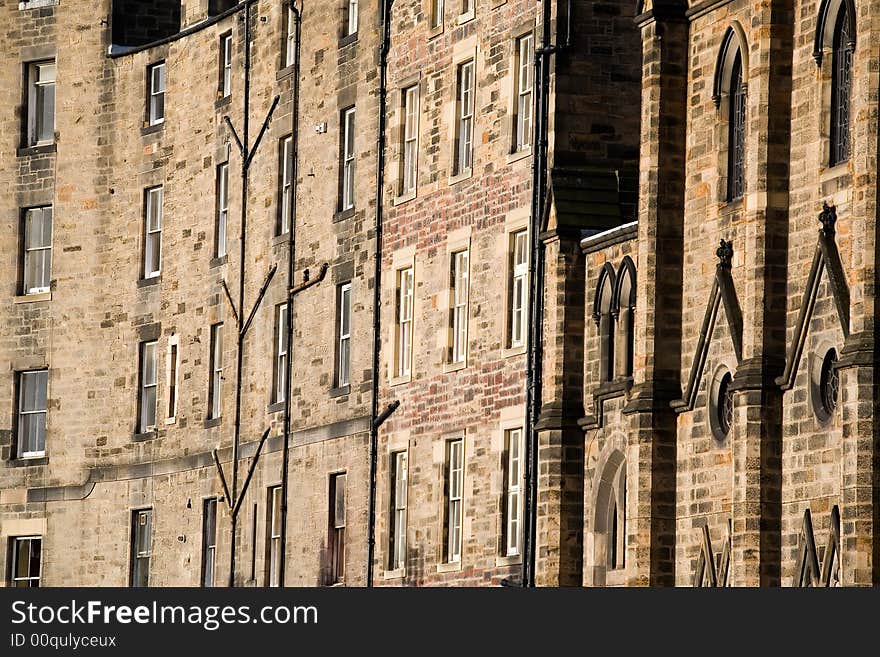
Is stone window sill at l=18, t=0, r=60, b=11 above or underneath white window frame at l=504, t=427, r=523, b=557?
above

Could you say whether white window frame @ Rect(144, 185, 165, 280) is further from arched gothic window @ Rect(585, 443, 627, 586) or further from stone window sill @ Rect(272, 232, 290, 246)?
arched gothic window @ Rect(585, 443, 627, 586)

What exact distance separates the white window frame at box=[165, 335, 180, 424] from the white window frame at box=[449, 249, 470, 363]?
1319 centimetres

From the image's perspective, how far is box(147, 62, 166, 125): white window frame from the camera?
63.7m

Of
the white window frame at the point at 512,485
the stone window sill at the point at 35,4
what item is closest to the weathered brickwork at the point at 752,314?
the white window frame at the point at 512,485

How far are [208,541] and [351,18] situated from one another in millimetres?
11734

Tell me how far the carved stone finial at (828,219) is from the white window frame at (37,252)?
3262cm

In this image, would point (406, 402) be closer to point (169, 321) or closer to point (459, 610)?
point (169, 321)

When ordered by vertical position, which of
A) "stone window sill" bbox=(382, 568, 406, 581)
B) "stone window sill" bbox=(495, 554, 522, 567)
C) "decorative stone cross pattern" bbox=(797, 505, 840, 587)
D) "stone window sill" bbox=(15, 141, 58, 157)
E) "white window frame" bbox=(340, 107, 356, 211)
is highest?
"stone window sill" bbox=(15, 141, 58, 157)

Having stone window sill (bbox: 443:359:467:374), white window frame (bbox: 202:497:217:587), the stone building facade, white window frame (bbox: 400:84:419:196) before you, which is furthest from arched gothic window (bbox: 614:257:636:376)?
white window frame (bbox: 202:497:217:587)

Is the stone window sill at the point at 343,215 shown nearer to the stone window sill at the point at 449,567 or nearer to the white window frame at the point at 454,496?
the white window frame at the point at 454,496

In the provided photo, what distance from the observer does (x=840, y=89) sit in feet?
121

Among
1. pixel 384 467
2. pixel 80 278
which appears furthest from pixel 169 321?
pixel 384 467

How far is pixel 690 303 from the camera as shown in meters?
40.6

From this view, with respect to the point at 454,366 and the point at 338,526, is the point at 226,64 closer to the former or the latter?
the point at 338,526
